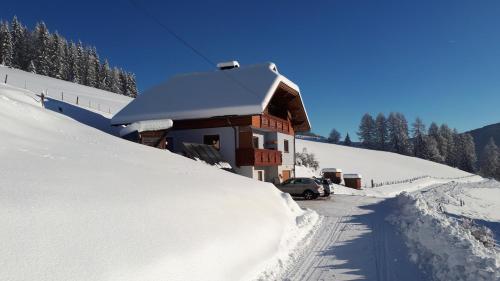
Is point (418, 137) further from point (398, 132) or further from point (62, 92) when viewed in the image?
point (62, 92)

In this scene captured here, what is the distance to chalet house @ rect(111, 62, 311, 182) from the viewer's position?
2584cm

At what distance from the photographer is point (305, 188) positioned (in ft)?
78.5

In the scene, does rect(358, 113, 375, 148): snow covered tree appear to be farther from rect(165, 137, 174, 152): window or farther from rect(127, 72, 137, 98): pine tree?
rect(165, 137, 174, 152): window

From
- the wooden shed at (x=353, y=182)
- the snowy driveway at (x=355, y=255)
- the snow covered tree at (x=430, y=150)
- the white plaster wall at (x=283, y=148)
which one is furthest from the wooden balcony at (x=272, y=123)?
the snow covered tree at (x=430, y=150)

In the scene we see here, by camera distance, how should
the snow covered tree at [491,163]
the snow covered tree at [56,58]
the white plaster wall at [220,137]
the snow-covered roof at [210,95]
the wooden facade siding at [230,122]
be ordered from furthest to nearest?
1. the snow covered tree at [491,163]
2. the snow covered tree at [56,58]
3. the white plaster wall at [220,137]
4. the snow-covered roof at [210,95]
5. the wooden facade siding at [230,122]

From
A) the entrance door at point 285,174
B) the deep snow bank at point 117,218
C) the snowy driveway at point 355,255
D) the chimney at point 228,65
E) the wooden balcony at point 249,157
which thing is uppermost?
the chimney at point 228,65

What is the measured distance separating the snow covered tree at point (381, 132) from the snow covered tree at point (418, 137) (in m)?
8.24

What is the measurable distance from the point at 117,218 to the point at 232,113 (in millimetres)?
19626

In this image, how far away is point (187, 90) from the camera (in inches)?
1191

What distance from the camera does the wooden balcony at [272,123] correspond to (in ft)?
88.5

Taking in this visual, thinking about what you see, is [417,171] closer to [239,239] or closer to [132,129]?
[132,129]

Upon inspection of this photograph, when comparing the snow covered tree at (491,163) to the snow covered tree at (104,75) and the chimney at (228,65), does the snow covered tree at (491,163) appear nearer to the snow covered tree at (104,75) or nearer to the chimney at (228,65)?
the chimney at (228,65)

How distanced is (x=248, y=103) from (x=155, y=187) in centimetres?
1754

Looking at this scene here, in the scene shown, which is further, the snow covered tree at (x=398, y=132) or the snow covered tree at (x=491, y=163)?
the snow covered tree at (x=398, y=132)
